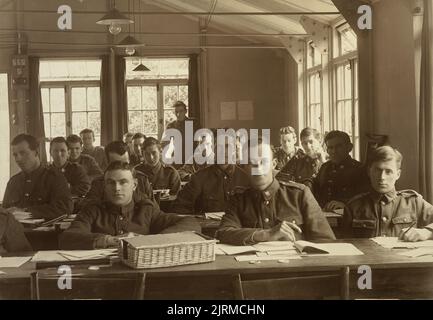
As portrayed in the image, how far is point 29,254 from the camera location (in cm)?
296

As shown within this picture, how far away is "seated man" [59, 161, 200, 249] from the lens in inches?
134

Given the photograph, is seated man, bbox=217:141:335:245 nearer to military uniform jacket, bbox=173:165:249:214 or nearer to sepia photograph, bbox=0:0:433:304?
sepia photograph, bbox=0:0:433:304

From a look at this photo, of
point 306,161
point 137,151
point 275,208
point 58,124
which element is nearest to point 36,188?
point 275,208

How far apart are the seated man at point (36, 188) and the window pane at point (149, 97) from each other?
299 inches

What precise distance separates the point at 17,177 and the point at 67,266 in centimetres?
226

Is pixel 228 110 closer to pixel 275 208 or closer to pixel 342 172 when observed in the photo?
pixel 342 172

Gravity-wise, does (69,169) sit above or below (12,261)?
above

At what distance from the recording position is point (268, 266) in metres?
2.57

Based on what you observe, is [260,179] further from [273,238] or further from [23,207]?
[23,207]

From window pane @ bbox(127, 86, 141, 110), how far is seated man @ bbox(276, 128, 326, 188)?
642cm

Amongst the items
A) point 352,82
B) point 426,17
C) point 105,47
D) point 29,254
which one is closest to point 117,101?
point 105,47

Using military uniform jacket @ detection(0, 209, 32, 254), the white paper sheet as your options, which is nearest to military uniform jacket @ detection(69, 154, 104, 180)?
military uniform jacket @ detection(0, 209, 32, 254)

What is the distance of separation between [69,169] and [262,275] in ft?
12.8

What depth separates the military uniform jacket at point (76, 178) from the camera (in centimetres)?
591
